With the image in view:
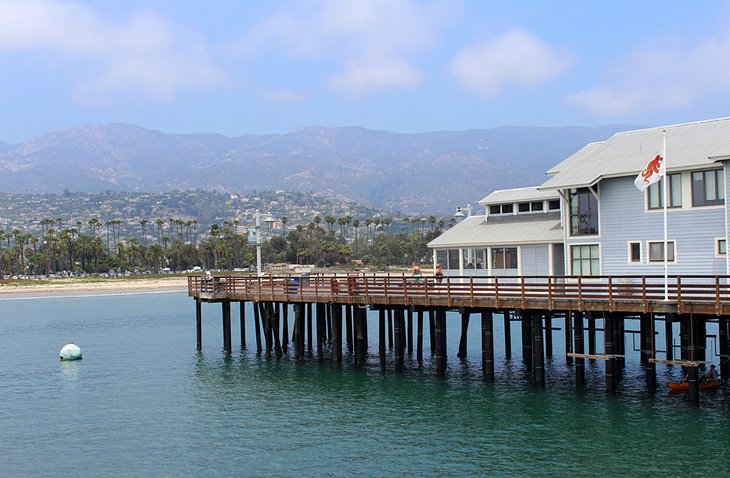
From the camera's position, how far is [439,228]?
188 m

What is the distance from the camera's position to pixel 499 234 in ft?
153

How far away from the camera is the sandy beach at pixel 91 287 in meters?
137

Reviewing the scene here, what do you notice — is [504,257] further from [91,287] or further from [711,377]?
[91,287]

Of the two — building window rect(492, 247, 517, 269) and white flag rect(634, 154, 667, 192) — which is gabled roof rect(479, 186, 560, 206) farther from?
white flag rect(634, 154, 667, 192)

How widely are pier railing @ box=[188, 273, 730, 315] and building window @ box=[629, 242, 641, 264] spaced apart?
781mm

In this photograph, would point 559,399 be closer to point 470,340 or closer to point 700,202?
point 700,202

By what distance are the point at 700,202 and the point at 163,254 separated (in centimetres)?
15776

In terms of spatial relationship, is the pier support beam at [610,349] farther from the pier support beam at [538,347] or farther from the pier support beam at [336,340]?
the pier support beam at [336,340]

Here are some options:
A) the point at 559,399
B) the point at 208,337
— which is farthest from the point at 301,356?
the point at 208,337

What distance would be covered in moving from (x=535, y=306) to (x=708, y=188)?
8.35 meters

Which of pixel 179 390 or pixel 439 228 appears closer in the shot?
pixel 179 390

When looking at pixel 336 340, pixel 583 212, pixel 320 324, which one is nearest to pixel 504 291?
pixel 583 212

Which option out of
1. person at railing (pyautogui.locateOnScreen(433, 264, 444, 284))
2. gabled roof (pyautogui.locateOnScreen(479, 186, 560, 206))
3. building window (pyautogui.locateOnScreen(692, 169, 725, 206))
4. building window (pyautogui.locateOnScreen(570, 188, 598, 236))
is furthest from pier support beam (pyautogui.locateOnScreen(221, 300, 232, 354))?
building window (pyautogui.locateOnScreen(692, 169, 725, 206))

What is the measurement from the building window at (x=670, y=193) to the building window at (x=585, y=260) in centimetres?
361
